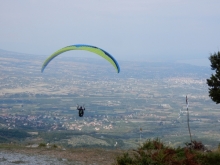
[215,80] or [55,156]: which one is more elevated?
[215,80]

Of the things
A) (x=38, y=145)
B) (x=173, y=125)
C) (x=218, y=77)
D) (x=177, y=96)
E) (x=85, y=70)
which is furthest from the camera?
(x=85, y=70)

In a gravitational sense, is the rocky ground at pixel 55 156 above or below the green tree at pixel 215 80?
below

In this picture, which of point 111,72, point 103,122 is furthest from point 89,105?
point 111,72

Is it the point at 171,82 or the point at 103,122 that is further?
the point at 171,82

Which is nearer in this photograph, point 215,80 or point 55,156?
point 55,156

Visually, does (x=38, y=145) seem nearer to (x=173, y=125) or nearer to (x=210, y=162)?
(x=210, y=162)

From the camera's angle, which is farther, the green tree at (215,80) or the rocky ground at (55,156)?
the green tree at (215,80)

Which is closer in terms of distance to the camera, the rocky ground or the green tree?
the rocky ground

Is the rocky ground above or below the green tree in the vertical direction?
below
